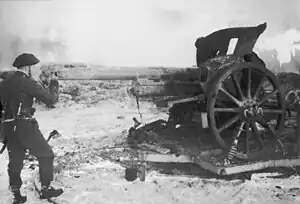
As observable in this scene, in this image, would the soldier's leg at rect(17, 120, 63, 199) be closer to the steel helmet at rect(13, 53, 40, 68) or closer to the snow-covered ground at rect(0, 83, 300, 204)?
the snow-covered ground at rect(0, 83, 300, 204)

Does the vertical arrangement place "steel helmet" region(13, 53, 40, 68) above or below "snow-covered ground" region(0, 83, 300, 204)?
above

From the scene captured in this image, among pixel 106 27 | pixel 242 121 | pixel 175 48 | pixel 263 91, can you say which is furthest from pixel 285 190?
pixel 106 27

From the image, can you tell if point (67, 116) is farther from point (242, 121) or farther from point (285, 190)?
point (285, 190)

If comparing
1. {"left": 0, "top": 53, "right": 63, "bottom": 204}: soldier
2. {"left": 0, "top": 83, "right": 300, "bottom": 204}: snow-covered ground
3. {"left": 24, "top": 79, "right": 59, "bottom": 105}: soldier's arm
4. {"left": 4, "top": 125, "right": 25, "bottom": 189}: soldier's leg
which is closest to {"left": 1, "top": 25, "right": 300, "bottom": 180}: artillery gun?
{"left": 0, "top": 83, "right": 300, "bottom": 204}: snow-covered ground

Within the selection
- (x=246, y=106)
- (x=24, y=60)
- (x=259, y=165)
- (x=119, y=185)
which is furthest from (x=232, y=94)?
(x=24, y=60)

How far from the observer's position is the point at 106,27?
6.51 feet

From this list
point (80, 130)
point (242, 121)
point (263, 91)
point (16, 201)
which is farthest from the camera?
point (80, 130)

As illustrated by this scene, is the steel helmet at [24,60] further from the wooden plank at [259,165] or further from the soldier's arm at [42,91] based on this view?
the wooden plank at [259,165]

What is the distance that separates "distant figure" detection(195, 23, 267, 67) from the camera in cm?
228

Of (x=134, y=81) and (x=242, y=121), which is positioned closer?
(x=134, y=81)

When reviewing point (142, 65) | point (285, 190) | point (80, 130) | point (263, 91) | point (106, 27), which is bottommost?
point (285, 190)

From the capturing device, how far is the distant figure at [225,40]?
228 centimetres

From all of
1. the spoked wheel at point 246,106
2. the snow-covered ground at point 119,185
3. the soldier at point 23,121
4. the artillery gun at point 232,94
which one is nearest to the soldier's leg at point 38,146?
the soldier at point 23,121

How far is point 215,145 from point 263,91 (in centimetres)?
56
